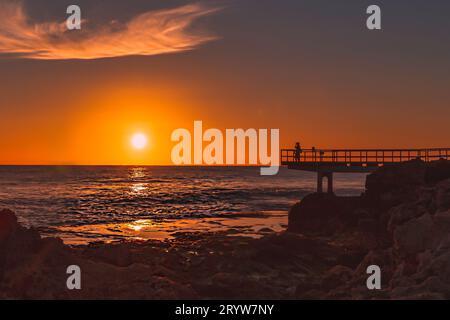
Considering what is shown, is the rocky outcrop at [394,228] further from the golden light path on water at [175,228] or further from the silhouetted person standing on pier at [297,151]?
the silhouetted person standing on pier at [297,151]

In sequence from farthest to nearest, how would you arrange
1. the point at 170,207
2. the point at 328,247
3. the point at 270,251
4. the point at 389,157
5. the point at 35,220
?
the point at 170,207 < the point at 35,220 < the point at 389,157 < the point at 328,247 < the point at 270,251

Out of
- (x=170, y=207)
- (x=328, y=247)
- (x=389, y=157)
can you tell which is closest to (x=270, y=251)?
(x=328, y=247)

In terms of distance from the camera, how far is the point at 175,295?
58.1 ft

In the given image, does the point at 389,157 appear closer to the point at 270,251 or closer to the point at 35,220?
the point at 270,251

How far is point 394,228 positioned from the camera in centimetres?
2328

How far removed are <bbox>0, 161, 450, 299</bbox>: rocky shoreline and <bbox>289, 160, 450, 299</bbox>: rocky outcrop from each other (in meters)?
0.05

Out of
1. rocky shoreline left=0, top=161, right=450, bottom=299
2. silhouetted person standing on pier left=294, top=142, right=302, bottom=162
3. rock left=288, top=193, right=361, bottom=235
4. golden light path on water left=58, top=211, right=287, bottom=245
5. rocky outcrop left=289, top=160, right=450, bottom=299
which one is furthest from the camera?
silhouetted person standing on pier left=294, top=142, right=302, bottom=162

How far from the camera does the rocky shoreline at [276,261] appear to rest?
700 inches

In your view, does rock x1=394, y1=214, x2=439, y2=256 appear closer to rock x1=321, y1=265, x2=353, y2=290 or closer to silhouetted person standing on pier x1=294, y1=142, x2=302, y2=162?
rock x1=321, y1=265, x2=353, y2=290

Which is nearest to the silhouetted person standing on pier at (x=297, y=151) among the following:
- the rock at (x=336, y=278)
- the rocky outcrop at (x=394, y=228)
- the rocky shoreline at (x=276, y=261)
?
the rocky outcrop at (x=394, y=228)

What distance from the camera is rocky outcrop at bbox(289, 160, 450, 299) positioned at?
17.3 metres

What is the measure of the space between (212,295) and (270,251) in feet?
22.3

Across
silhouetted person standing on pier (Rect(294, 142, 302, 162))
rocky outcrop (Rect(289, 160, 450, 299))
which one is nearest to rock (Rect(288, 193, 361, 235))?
rocky outcrop (Rect(289, 160, 450, 299))

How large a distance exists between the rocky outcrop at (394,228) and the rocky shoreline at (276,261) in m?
0.05
